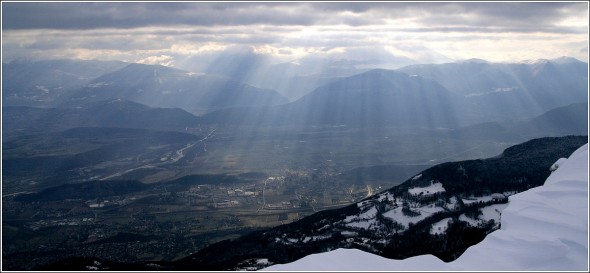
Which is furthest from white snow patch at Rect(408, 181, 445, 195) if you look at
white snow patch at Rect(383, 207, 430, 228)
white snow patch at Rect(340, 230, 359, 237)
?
white snow patch at Rect(340, 230, 359, 237)

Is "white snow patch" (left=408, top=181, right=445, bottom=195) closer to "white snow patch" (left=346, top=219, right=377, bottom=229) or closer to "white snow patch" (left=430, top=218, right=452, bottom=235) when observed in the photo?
"white snow patch" (left=346, top=219, right=377, bottom=229)

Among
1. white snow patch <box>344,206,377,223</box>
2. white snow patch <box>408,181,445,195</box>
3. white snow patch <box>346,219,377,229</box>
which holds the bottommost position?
white snow patch <box>346,219,377,229</box>

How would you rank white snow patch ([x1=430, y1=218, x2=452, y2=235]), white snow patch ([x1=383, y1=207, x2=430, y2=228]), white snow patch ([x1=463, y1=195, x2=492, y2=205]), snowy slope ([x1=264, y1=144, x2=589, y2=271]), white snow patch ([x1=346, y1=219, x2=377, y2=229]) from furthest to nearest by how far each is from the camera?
white snow patch ([x1=346, y1=219, x2=377, y2=229]), white snow patch ([x1=463, y1=195, x2=492, y2=205]), white snow patch ([x1=383, y1=207, x2=430, y2=228]), white snow patch ([x1=430, y1=218, x2=452, y2=235]), snowy slope ([x1=264, y1=144, x2=589, y2=271])

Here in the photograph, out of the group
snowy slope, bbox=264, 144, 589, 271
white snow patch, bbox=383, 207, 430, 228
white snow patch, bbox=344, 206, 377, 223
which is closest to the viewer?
snowy slope, bbox=264, 144, 589, 271

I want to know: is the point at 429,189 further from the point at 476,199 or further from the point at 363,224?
the point at 363,224

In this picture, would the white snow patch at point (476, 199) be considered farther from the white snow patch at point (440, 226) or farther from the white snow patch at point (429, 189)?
the white snow patch at point (440, 226)

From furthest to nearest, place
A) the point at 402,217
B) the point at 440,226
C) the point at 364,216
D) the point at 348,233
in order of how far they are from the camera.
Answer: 1. the point at 364,216
2. the point at 402,217
3. the point at 348,233
4. the point at 440,226

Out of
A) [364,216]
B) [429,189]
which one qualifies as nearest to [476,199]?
[429,189]

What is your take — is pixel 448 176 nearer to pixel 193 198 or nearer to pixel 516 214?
pixel 516 214

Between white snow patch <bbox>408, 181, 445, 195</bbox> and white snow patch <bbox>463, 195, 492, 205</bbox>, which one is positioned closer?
white snow patch <bbox>463, 195, 492, 205</bbox>
